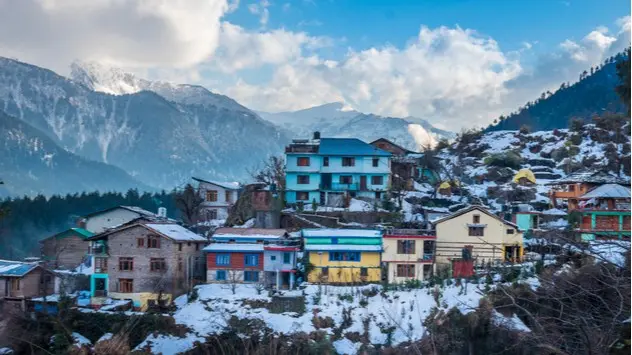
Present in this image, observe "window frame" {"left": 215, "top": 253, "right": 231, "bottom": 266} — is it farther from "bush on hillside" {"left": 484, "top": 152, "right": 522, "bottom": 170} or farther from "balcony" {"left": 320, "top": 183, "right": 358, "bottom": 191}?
"bush on hillside" {"left": 484, "top": 152, "right": 522, "bottom": 170}

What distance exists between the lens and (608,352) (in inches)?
227

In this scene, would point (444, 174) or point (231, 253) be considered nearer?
point (231, 253)

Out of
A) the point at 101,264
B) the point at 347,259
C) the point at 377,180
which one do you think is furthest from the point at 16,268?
the point at 377,180

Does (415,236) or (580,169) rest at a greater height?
(580,169)

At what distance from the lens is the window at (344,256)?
95.9 ft

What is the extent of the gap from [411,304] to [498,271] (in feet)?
13.1

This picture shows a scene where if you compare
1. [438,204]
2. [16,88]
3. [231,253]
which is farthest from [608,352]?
[16,88]

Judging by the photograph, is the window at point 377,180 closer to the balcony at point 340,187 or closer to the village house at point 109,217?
the balcony at point 340,187

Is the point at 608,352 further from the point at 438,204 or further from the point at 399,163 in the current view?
the point at 399,163

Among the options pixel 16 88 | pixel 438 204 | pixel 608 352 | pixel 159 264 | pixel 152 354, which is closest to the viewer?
pixel 608 352

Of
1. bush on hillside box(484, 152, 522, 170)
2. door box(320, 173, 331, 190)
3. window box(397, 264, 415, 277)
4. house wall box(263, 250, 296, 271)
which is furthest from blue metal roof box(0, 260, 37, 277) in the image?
bush on hillside box(484, 152, 522, 170)

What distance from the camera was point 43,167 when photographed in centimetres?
14700

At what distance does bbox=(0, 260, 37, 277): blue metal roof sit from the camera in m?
29.1

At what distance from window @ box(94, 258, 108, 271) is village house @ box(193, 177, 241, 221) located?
13346mm
